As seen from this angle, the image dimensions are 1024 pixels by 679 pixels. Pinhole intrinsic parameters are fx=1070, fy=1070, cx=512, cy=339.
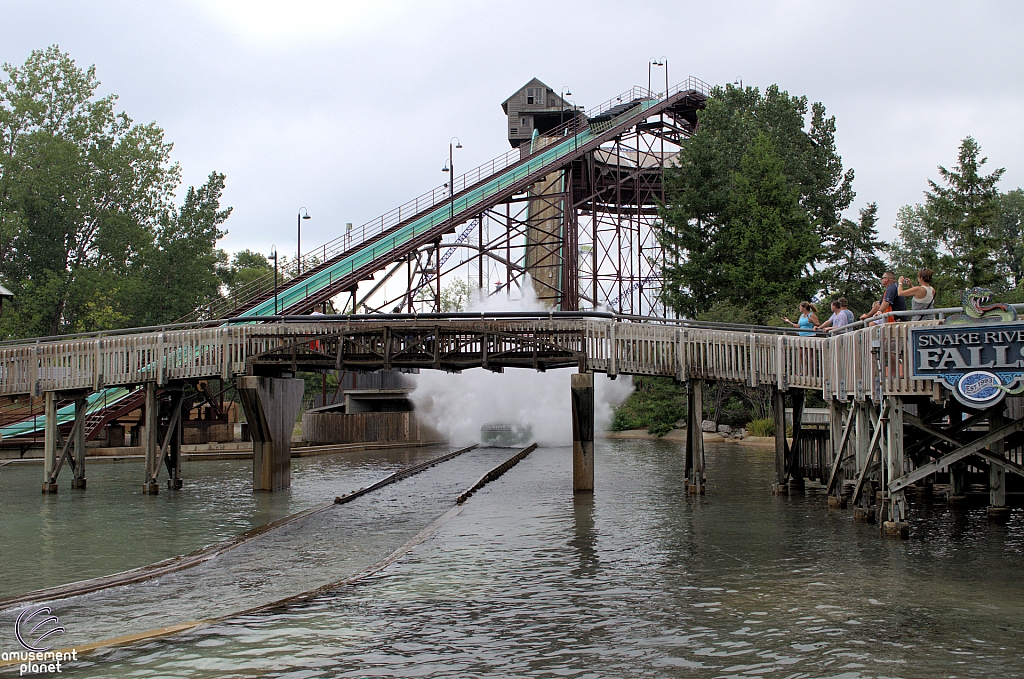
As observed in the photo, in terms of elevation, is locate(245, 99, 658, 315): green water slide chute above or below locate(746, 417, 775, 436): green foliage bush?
above

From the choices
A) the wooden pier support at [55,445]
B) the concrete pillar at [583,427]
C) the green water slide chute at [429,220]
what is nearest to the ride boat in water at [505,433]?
the green water slide chute at [429,220]

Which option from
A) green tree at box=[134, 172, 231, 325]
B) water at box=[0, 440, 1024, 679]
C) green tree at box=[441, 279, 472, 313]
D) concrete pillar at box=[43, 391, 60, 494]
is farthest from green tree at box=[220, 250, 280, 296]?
water at box=[0, 440, 1024, 679]

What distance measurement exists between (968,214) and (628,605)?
4917 cm

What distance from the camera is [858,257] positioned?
66125 millimetres

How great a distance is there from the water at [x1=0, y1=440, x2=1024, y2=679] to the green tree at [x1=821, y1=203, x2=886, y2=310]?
134 feet

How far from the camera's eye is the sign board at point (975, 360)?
16797mm

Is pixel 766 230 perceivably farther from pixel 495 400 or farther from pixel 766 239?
pixel 495 400

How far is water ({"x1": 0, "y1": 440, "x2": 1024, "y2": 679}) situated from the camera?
10.7 m

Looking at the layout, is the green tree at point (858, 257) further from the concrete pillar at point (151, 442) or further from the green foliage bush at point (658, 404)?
the concrete pillar at point (151, 442)

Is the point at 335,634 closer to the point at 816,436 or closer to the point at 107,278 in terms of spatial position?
the point at 816,436

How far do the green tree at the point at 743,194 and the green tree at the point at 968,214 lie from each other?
6511 mm

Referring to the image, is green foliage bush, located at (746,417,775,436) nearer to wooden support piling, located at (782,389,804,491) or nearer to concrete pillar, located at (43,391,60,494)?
wooden support piling, located at (782,389,804,491)

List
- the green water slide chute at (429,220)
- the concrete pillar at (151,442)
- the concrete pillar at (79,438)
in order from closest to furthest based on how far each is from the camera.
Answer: the concrete pillar at (151,442) → the concrete pillar at (79,438) → the green water slide chute at (429,220)

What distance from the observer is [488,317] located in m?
28.8
